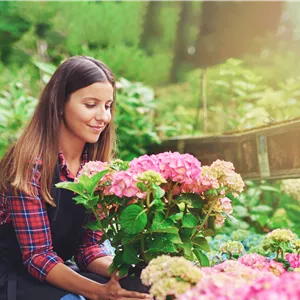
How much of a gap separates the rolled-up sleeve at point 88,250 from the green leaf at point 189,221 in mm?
498

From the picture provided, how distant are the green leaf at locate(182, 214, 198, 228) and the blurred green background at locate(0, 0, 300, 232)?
266 cm

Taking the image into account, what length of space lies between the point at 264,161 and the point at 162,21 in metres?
2.60

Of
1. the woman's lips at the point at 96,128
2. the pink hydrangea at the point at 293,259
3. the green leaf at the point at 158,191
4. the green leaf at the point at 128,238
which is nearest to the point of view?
the green leaf at the point at 158,191

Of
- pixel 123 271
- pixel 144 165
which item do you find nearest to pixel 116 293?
pixel 123 271

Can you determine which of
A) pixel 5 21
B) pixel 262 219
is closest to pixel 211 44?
pixel 5 21

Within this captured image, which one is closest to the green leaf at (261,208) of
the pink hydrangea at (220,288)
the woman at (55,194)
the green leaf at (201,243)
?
the woman at (55,194)

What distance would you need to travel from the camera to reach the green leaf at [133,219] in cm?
140

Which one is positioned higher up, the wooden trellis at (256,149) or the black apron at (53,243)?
the wooden trellis at (256,149)

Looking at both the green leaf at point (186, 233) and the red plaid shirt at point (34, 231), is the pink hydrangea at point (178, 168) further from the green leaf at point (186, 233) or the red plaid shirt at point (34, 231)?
the red plaid shirt at point (34, 231)

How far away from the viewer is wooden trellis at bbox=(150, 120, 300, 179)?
9.23 feet

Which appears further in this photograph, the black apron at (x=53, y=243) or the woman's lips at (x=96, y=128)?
the woman's lips at (x=96, y=128)

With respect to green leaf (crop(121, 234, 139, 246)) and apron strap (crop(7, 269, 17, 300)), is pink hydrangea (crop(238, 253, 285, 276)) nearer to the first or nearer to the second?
green leaf (crop(121, 234, 139, 246))

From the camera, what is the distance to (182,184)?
1499mm

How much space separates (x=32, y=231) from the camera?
1.67m
